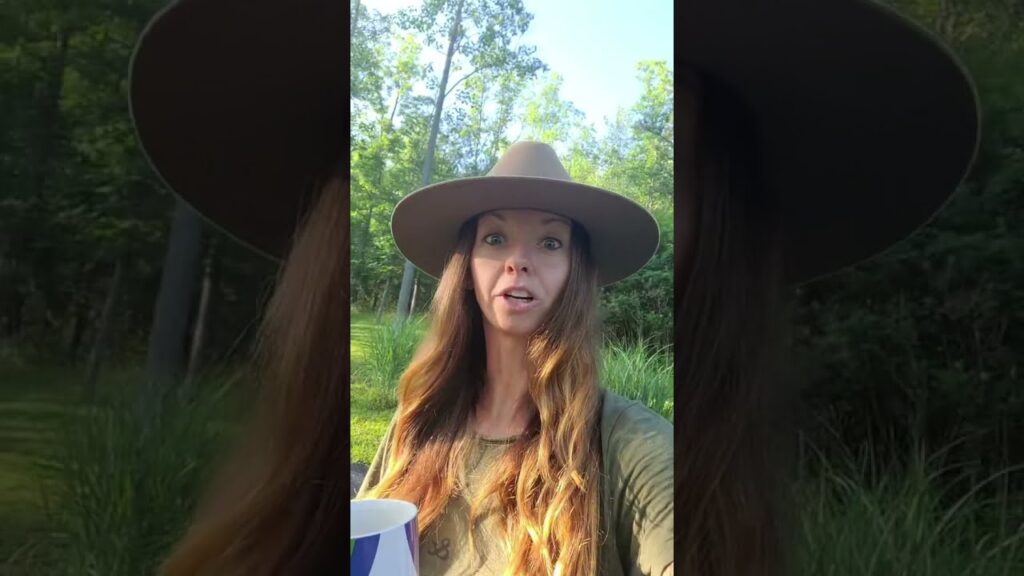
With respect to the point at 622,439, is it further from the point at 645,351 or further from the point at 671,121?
the point at 671,121

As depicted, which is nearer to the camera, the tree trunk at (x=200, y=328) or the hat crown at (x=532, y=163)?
the hat crown at (x=532, y=163)

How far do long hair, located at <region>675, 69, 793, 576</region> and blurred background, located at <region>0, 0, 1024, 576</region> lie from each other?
8 cm

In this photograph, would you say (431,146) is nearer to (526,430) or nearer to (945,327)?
(526,430)

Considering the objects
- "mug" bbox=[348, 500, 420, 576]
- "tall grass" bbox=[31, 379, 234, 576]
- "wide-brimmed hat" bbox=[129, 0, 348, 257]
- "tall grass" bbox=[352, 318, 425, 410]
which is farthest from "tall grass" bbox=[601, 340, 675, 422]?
"tall grass" bbox=[31, 379, 234, 576]

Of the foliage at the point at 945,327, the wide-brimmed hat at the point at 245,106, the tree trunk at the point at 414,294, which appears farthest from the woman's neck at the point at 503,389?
the foliage at the point at 945,327

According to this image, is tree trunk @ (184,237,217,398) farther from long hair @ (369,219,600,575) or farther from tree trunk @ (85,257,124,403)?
long hair @ (369,219,600,575)

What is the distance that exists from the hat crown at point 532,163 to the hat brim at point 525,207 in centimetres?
2

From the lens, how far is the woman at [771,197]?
1.88 m

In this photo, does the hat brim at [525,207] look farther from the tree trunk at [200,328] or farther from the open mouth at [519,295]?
the tree trunk at [200,328]

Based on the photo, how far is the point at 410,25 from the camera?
6.20ft

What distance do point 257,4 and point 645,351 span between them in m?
1.53

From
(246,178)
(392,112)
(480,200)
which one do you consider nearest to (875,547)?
(480,200)

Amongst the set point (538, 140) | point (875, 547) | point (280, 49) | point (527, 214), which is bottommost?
point (875, 547)

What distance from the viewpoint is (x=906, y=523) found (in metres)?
Answer: 1.90
